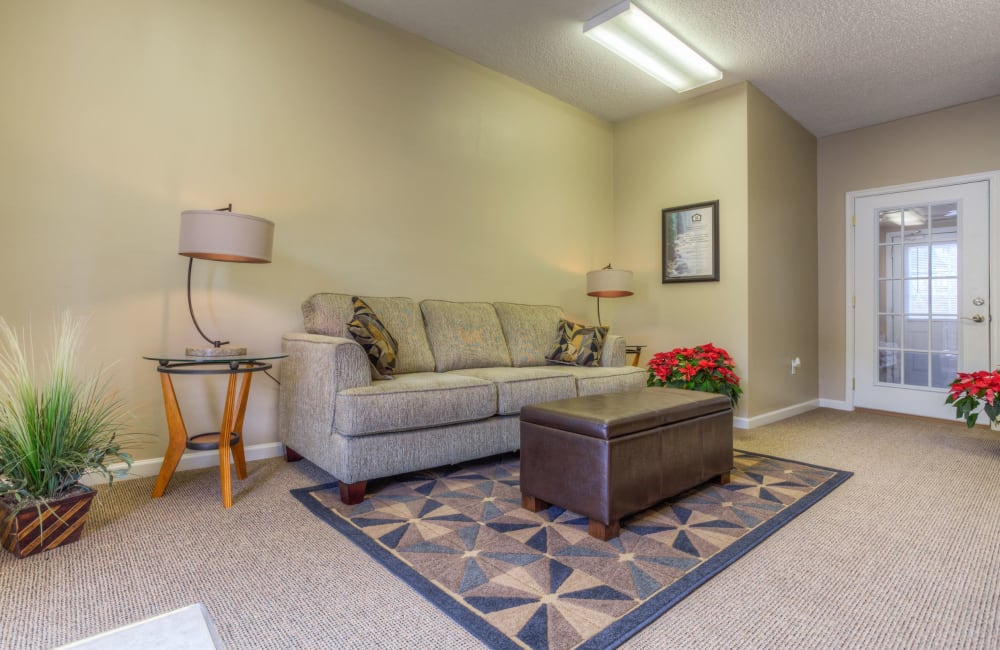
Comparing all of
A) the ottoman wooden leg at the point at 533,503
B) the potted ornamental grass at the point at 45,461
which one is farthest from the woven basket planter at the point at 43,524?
the ottoman wooden leg at the point at 533,503

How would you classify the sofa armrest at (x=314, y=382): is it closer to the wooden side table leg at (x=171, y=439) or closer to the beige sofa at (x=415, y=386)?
the beige sofa at (x=415, y=386)

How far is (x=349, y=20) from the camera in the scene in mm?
3064

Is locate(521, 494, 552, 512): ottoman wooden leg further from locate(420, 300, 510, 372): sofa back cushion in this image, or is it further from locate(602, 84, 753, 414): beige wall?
locate(602, 84, 753, 414): beige wall

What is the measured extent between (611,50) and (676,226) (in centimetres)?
154

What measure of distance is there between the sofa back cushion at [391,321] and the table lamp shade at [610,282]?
5.43ft

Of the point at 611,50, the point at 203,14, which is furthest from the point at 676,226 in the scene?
the point at 203,14

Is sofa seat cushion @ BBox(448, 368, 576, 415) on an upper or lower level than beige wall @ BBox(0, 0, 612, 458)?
lower

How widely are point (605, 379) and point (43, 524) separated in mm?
2628

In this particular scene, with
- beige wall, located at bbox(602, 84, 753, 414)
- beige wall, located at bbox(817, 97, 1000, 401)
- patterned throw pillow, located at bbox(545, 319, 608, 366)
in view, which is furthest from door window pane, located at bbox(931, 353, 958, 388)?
patterned throw pillow, located at bbox(545, 319, 608, 366)

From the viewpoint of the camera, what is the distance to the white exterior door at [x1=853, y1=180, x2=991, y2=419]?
13.0 ft

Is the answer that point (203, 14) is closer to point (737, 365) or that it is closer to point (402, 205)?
point (402, 205)

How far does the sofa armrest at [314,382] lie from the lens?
215cm

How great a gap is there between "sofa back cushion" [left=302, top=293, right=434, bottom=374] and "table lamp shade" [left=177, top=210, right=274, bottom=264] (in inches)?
20.7

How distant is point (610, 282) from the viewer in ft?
13.3
